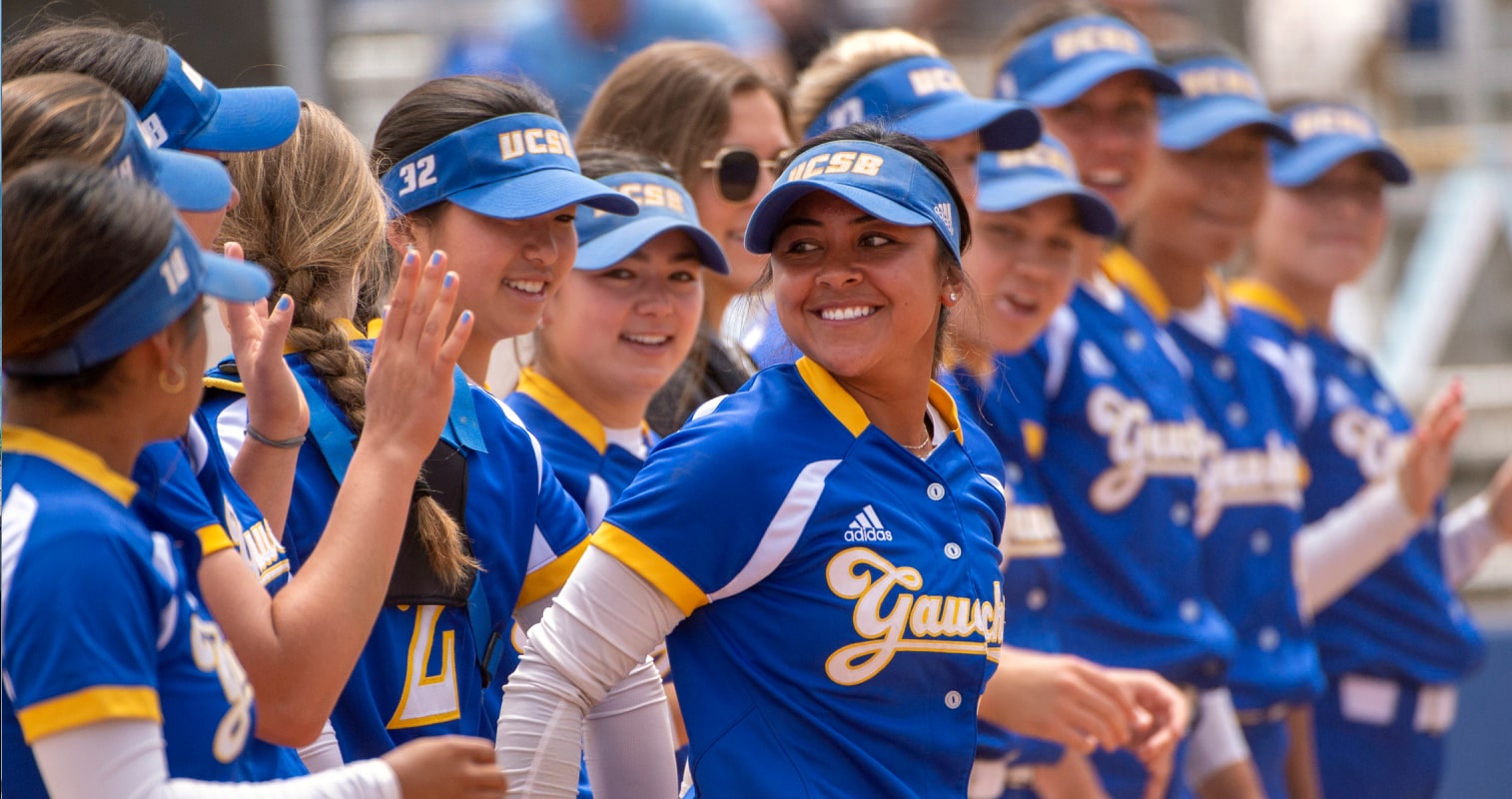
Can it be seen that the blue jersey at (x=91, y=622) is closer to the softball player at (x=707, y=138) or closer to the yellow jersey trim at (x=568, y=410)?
the yellow jersey trim at (x=568, y=410)

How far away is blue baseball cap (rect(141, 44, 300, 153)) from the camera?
223 centimetres

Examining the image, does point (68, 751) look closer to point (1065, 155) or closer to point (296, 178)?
point (296, 178)

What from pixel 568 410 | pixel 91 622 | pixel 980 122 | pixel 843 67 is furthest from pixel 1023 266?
pixel 91 622

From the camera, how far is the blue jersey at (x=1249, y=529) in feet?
14.5

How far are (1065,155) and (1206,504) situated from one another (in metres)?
0.99

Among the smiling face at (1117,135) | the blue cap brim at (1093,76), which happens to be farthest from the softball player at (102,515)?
the smiling face at (1117,135)

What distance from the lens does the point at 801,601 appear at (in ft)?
7.19

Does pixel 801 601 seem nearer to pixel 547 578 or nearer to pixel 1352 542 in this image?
pixel 547 578

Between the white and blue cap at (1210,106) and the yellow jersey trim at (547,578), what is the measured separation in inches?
106

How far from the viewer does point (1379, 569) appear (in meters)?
5.11

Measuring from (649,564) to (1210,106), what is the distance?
3.25 m

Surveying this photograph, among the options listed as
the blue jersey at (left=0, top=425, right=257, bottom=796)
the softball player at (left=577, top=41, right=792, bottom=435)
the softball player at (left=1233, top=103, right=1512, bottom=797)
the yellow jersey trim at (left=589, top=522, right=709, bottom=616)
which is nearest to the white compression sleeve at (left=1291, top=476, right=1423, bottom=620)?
the softball player at (left=1233, top=103, right=1512, bottom=797)

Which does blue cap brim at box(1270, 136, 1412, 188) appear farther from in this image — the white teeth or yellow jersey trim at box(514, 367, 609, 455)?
the white teeth

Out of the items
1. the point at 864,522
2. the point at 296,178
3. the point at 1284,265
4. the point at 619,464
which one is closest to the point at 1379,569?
the point at 1284,265
